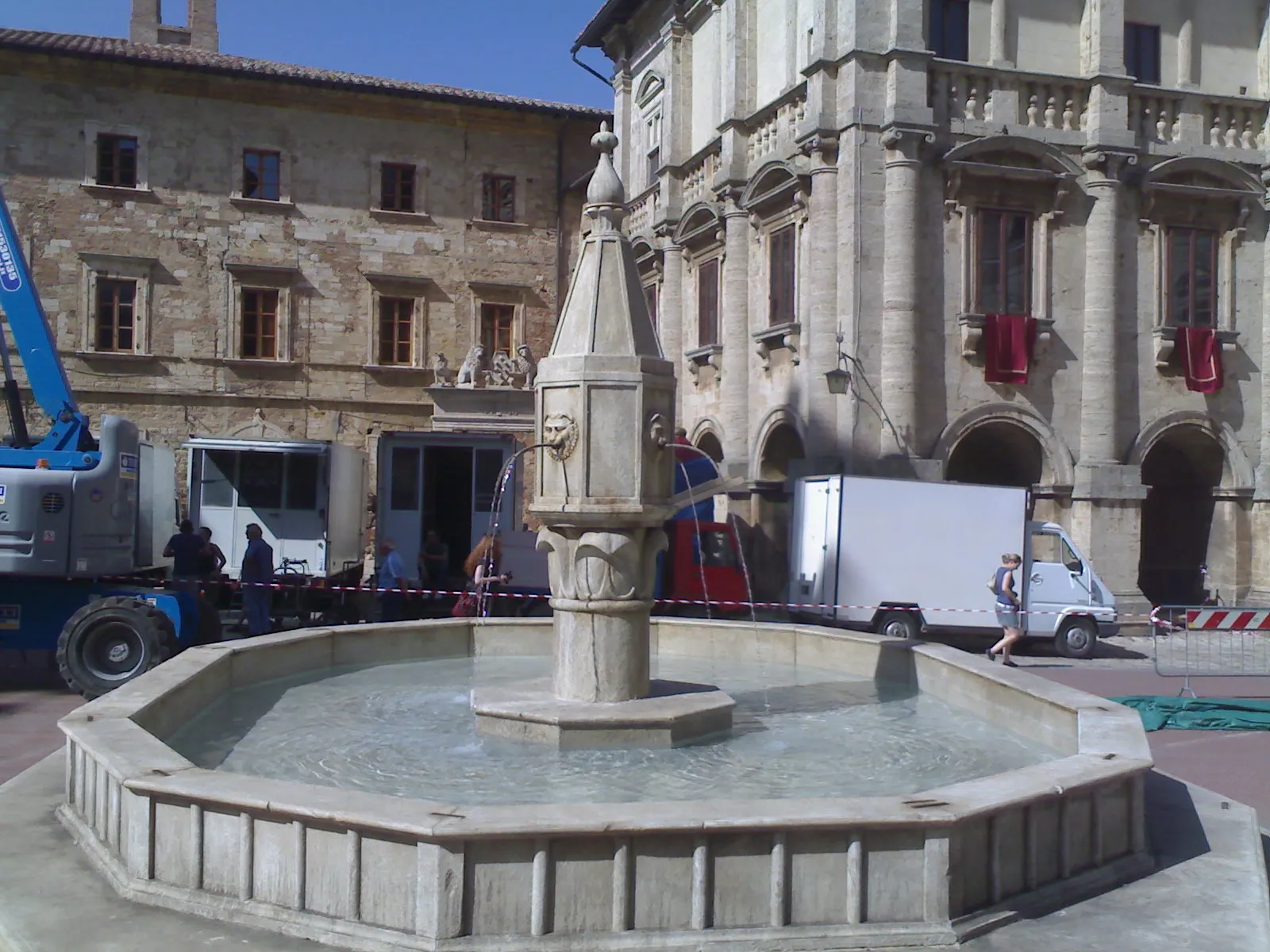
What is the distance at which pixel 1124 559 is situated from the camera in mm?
20938

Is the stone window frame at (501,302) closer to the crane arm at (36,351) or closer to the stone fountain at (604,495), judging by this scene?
the crane arm at (36,351)

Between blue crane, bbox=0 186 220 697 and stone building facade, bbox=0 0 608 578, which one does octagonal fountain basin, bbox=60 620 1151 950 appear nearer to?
blue crane, bbox=0 186 220 697

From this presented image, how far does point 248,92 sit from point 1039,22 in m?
18.9

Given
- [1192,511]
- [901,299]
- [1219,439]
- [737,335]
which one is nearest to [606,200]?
[901,299]

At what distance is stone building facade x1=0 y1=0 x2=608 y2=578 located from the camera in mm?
29766

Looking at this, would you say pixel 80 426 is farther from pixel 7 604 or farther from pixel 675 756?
pixel 675 756

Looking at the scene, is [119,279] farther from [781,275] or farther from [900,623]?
[900,623]

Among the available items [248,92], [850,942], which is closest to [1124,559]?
[850,942]

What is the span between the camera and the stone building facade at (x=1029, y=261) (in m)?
20.3

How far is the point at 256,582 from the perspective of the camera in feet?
52.3

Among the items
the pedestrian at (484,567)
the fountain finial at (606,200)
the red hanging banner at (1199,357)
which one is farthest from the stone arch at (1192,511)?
the fountain finial at (606,200)

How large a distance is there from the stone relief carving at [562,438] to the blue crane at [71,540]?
6.54 meters

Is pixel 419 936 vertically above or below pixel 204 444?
below

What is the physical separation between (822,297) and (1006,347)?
10.3ft
